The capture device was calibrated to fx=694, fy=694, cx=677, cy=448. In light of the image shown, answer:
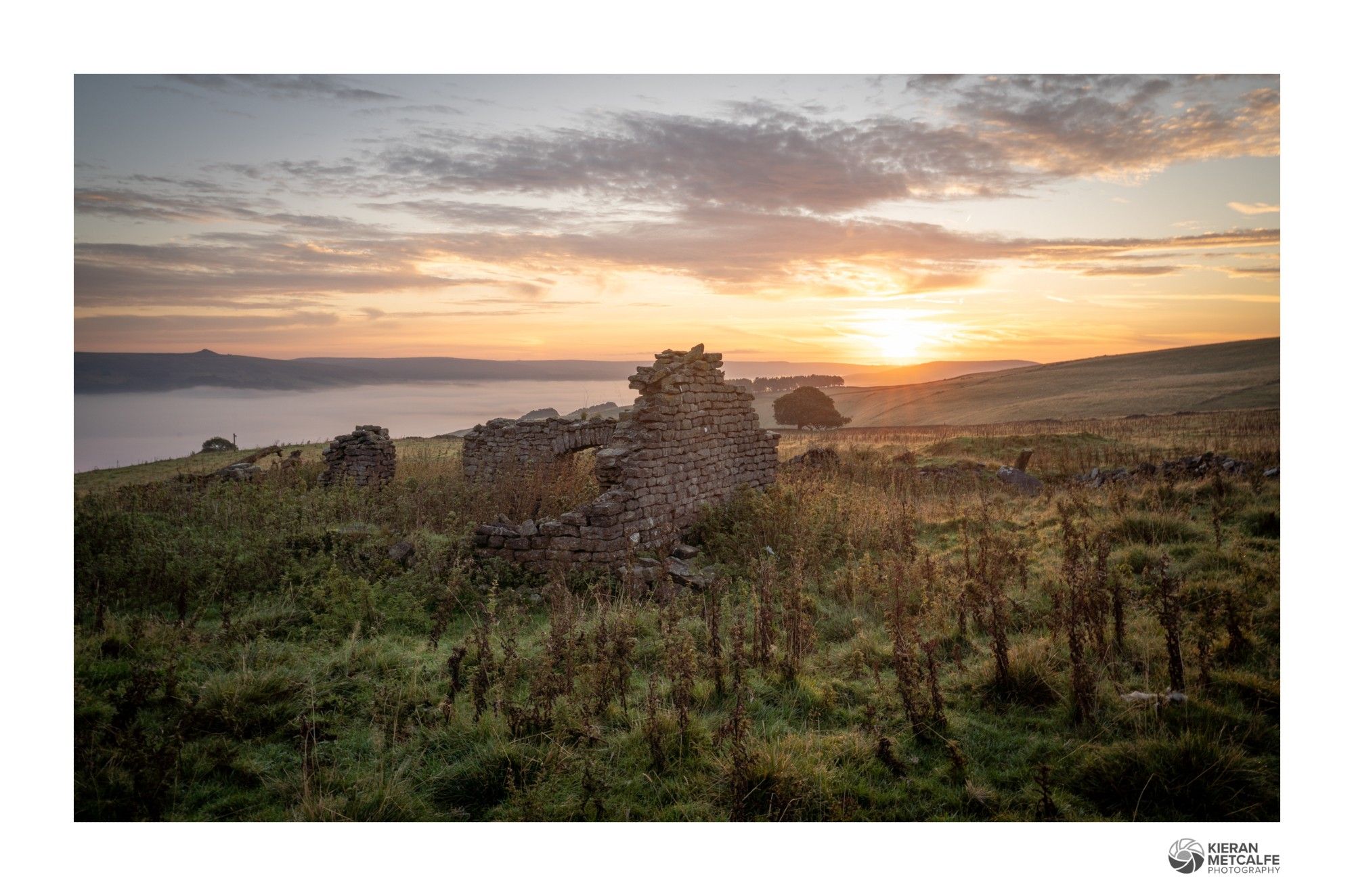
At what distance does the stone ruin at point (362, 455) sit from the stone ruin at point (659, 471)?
23.0 feet

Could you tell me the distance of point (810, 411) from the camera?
50.3 metres

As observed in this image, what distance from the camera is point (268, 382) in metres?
7.58

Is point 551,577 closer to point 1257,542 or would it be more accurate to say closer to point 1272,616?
point 1272,616

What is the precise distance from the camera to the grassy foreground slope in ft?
73.2

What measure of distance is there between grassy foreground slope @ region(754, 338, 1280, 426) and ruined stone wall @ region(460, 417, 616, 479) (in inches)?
367

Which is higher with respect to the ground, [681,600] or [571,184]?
[571,184]

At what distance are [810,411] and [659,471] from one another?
140 feet

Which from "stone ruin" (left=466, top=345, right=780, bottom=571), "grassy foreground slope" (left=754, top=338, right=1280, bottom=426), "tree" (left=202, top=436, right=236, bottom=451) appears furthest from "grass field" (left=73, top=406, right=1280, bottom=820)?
"tree" (left=202, top=436, right=236, bottom=451)
